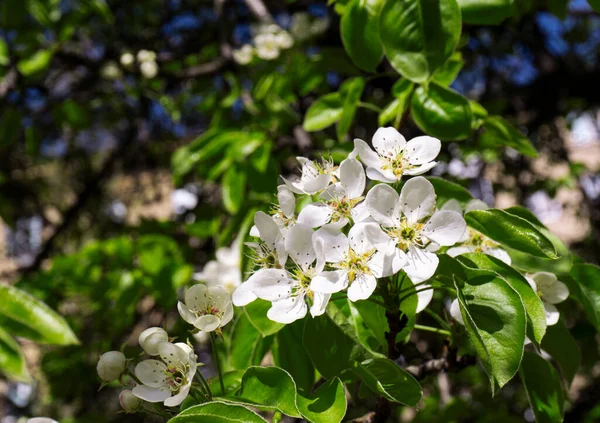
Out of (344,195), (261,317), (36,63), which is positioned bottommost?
(36,63)

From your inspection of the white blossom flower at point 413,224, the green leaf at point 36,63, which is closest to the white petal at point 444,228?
the white blossom flower at point 413,224

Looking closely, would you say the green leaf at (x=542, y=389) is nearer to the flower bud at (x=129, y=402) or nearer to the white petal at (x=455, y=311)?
the white petal at (x=455, y=311)

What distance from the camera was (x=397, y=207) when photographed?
1.06 meters

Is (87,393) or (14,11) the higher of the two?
(14,11)

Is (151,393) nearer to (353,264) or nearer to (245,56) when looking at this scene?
(353,264)

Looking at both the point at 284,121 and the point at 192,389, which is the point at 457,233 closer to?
the point at 192,389

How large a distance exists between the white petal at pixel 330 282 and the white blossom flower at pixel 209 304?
206mm

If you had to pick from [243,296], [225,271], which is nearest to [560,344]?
[243,296]

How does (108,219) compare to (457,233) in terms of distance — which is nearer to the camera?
(457,233)

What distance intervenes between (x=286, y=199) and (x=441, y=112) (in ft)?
1.59

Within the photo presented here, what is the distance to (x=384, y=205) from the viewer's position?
1.06 meters

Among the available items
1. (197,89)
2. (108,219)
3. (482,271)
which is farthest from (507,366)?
(108,219)

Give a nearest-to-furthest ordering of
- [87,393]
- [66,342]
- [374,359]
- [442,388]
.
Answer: [374,359] < [66,342] < [442,388] < [87,393]

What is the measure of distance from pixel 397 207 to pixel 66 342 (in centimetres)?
87
